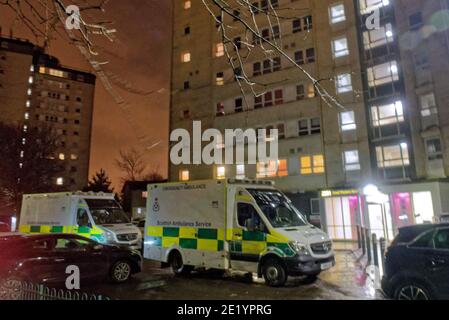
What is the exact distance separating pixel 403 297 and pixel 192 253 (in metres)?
5.99

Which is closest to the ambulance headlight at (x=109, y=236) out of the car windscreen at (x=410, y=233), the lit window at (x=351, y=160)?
the car windscreen at (x=410, y=233)

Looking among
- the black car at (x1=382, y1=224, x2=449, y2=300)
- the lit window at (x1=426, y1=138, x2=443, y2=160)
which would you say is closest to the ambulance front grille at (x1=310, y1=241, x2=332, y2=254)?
the black car at (x1=382, y1=224, x2=449, y2=300)

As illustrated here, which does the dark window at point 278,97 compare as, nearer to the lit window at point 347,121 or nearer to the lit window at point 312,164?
the lit window at point 347,121

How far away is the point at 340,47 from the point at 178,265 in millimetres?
19771

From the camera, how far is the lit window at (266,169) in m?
25.4

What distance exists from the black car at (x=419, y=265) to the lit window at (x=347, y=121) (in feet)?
57.1

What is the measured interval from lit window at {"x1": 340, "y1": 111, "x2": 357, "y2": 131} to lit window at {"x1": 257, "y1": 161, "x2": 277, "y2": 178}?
544 cm

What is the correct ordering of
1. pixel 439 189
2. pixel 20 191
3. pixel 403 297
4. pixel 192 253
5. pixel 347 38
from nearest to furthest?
pixel 403 297, pixel 192 253, pixel 439 189, pixel 347 38, pixel 20 191

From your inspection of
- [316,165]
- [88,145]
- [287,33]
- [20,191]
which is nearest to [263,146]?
[316,165]

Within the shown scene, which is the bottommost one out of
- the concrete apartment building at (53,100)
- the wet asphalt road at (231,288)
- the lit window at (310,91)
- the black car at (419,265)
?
the wet asphalt road at (231,288)

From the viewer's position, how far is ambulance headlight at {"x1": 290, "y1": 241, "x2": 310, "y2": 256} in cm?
861

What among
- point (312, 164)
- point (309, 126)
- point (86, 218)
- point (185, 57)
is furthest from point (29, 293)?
point (185, 57)
